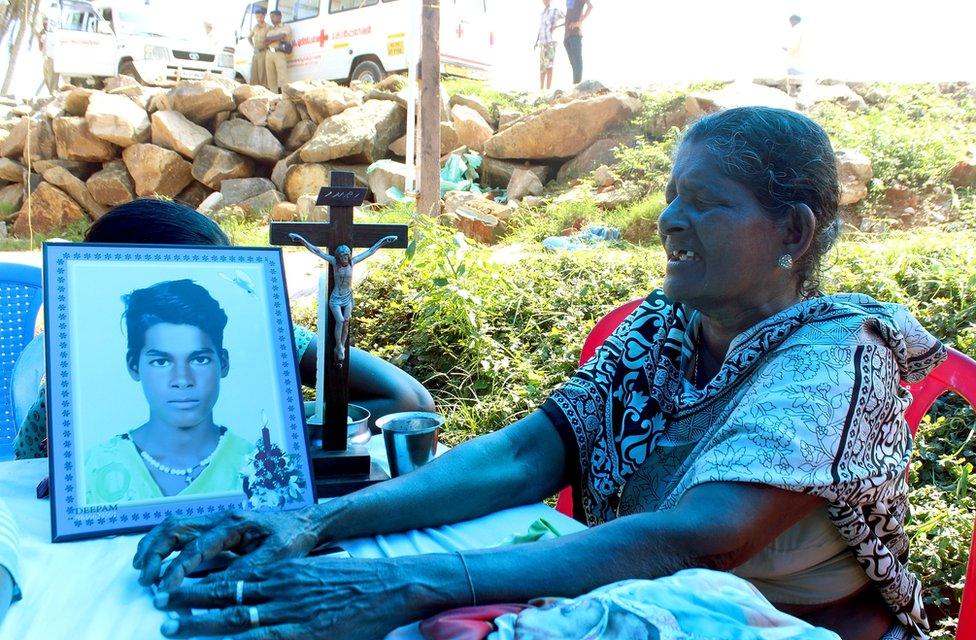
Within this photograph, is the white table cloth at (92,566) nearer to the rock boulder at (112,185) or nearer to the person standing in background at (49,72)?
the rock boulder at (112,185)

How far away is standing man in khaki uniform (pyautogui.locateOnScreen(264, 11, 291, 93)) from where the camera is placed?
1528 cm

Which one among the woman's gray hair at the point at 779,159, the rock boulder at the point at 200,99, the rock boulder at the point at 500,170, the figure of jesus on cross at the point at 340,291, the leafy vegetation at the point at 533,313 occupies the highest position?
the rock boulder at the point at 200,99

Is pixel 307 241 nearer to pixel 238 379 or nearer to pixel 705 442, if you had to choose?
pixel 238 379

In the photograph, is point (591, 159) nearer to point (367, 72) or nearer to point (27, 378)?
point (367, 72)

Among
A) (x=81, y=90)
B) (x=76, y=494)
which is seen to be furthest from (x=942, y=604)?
(x=81, y=90)

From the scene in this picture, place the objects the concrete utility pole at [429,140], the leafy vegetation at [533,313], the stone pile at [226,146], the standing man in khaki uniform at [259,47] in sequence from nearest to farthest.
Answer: the leafy vegetation at [533,313] → the concrete utility pole at [429,140] → the stone pile at [226,146] → the standing man in khaki uniform at [259,47]

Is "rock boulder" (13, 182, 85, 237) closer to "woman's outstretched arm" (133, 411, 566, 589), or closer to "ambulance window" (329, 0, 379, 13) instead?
"ambulance window" (329, 0, 379, 13)

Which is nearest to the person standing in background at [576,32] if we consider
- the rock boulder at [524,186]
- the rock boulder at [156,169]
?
the rock boulder at [524,186]

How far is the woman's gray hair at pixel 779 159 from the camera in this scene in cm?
164

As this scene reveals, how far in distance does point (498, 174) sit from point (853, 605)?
30.7 ft

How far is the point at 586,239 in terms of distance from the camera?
7.06m

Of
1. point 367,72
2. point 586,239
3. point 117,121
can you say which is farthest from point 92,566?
point 367,72

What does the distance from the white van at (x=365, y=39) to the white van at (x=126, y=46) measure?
164 cm

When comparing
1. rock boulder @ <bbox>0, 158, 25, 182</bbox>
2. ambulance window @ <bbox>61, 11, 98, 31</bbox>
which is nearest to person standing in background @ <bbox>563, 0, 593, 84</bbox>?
rock boulder @ <bbox>0, 158, 25, 182</bbox>
